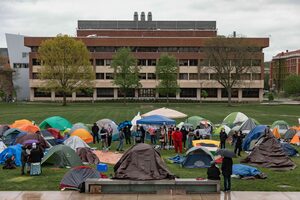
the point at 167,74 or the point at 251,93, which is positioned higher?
the point at 167,74

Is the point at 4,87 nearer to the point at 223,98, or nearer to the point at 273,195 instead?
the point at 223,98

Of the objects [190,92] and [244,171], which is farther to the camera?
[190,92]

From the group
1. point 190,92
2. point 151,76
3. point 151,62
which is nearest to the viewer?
point 151,62

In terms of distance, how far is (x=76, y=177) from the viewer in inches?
713

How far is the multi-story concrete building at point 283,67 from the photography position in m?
A: 160

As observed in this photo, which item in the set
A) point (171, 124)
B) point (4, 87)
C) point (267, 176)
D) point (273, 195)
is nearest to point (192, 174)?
point (267, 176)

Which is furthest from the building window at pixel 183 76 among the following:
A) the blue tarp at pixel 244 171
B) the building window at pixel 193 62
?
the blue tarp at pixel 244 171

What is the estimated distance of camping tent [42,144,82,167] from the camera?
22.8 m

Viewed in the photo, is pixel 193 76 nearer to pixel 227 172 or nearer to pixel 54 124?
pixel 54 124

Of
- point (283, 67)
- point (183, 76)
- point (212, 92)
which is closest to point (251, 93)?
point (212, 92)

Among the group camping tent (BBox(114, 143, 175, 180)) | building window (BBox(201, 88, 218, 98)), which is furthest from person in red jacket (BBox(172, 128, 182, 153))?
building window (BBox(201, 88, 218, 98))

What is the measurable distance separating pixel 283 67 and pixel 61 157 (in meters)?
156

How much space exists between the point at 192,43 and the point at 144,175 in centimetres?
8473

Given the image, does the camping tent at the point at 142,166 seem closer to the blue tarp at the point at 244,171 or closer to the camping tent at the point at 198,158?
the blue tarp at the point at 244,171
